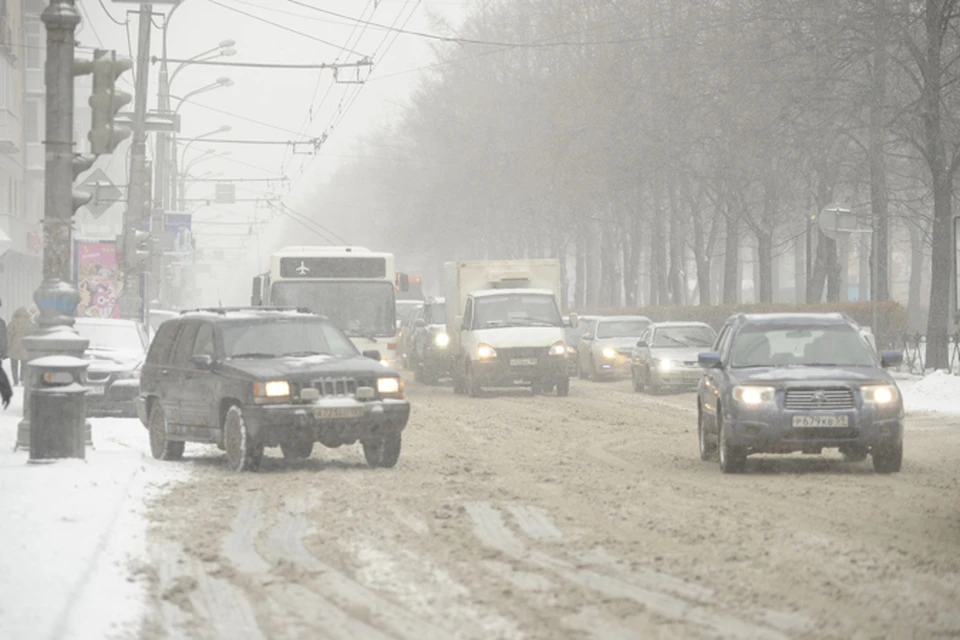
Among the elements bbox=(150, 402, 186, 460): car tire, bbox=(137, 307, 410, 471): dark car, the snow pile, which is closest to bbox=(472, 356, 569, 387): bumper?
the snow pile

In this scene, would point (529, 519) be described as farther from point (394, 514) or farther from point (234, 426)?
point (234, 426)

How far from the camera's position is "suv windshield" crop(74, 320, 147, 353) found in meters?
27.8

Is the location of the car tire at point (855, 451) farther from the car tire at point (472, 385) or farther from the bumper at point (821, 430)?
the car tire at point (472, 385)

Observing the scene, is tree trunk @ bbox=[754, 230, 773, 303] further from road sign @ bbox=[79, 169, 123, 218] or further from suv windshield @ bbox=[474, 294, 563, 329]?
road sign @ bbox=[79, 169, 123, 218]

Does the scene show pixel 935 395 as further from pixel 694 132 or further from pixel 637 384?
pixel 694 132

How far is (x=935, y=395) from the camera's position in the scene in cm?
2941

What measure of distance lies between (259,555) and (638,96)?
4214cm

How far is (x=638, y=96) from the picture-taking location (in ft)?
170

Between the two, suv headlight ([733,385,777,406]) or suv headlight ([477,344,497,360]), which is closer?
suv headlight ([733,385,777,406])

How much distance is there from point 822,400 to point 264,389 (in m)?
5.05

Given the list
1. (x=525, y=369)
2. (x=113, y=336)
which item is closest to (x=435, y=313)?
(x=525, y=369)

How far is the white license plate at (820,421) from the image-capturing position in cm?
1623

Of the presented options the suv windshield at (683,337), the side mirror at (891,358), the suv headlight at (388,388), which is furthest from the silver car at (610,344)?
the suv headlight at (388,388)

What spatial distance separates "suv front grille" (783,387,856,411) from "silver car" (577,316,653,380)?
25296 millimetres
